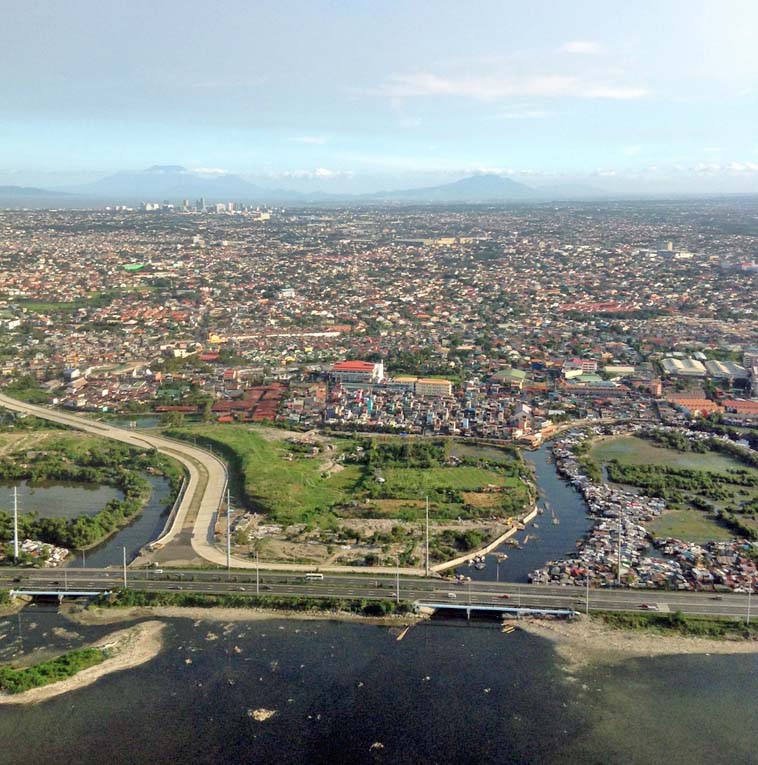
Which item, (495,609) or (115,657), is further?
(495,609)

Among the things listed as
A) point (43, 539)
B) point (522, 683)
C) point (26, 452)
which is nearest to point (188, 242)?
point (26, 452)

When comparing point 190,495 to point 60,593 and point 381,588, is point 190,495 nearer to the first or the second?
point 60,593

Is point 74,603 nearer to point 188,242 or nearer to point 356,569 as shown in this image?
point 356,569

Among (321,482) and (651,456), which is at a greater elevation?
(651,456)

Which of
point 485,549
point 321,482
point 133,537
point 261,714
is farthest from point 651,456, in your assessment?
point 261,714

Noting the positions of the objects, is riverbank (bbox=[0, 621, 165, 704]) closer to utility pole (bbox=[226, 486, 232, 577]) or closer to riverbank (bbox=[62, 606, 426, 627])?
riverbank (bbox=[62, 606, 426, 627])

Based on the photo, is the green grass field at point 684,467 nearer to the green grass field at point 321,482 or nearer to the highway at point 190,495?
the green grass field at point 321,482

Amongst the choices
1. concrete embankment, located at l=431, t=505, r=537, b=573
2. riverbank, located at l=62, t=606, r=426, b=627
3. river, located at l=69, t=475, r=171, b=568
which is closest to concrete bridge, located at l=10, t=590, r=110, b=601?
riverbank, located at l=62, t=606, r=426, b=627
